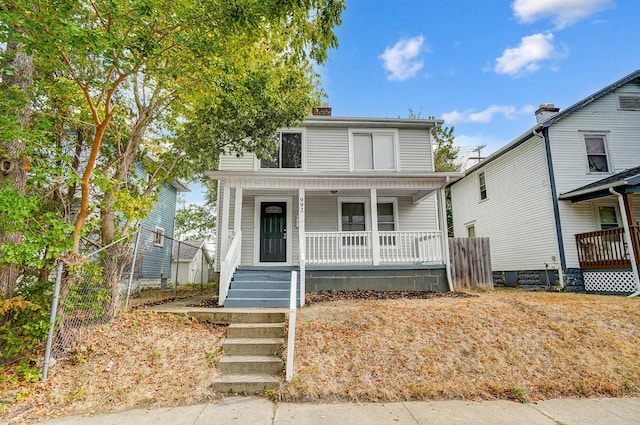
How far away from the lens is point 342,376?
4188 millimetres

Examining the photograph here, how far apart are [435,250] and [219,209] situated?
7.08 metres

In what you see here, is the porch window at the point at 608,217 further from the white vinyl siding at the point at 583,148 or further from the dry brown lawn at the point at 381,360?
the dry brown lawn at the point at 381,360

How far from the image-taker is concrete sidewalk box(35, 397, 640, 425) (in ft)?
10.9

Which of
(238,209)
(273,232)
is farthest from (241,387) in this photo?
(273,232)

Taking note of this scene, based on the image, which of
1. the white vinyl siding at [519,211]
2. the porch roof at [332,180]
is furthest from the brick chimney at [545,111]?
the porch roof at [332,180]

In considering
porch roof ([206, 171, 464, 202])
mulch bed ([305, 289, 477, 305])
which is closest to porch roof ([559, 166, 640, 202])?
porch roof ([206, 171, 464, 202])

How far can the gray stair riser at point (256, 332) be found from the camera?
17.0 feet

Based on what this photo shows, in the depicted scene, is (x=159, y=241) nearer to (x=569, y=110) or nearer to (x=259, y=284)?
(x=259, y=284)

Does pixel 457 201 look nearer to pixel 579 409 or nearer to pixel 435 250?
pixel 435 250

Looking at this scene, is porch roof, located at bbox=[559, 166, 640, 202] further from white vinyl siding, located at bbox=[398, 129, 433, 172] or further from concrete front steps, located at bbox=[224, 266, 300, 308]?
concrete front steps, located at bbox=[224, 266, 300, 308]

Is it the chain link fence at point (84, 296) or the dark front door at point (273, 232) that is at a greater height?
the dark front door at point (273, 232)

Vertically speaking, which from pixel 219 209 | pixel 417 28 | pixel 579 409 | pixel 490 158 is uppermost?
pixel 417 28

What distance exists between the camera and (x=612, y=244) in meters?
9.45

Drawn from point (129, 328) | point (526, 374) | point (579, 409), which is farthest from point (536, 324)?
point (129, 328)
